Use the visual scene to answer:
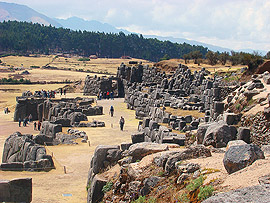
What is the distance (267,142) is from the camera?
16438mm

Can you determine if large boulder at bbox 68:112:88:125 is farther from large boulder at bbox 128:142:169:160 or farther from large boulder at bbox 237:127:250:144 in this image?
large boulder at bbox 128:142:169:160

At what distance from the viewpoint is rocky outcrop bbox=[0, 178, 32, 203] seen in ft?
56.0

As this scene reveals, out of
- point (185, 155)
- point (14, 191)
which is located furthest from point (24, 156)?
point (185, 155)

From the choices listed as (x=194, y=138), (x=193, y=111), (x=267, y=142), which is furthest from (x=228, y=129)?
(x=193, y=111)

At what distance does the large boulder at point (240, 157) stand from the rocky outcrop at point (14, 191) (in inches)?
402

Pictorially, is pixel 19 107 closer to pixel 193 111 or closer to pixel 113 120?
pixel 113 120

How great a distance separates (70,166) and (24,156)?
349cm

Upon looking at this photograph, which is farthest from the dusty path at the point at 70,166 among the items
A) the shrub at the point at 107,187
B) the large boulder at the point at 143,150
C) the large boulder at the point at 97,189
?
the large boulder at the point at 143,150

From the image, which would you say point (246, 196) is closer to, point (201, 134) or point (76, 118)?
point (201, 134)

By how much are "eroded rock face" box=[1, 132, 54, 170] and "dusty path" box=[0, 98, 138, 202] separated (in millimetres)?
692

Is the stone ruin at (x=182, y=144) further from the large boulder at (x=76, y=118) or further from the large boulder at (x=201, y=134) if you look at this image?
the large boulder at (x=76, y=118)

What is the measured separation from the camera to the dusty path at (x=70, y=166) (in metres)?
18.7

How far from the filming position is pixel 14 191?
56.4ft

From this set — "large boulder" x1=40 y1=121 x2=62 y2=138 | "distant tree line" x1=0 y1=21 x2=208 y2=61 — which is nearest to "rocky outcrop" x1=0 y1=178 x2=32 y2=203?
"large boulder" x1=40 y1=121 x2=62 y2=138
